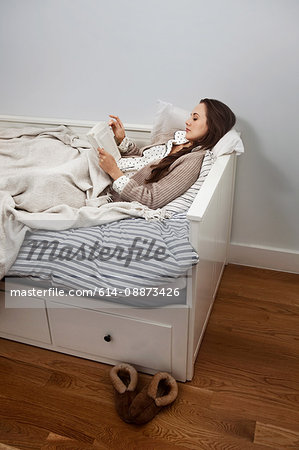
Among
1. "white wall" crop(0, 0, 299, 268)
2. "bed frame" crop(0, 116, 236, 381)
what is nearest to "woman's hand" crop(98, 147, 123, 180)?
"bed frame" crop(0, 116, 236, 381)

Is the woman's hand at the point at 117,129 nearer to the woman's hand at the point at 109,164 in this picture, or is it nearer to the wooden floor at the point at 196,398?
the woman's hand at the point at 109,164

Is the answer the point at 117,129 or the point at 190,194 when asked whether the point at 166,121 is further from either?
the point at 190,194

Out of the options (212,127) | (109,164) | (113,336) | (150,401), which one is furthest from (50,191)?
(150,401)

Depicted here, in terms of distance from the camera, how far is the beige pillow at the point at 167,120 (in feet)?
6.11

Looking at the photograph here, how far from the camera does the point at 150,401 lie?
1346 mm

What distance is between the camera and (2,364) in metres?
1.59

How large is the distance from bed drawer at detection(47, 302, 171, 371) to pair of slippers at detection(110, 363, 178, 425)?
0.06 metres

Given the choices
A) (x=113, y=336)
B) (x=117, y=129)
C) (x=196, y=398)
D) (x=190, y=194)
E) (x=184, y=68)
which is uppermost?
(x=184, y=68)

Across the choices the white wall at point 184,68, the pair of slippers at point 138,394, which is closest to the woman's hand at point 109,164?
the white wall at point 184,68

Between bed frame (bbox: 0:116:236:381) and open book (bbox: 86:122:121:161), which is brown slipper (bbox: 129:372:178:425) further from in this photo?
open book (bbox: 86:122:121:161)

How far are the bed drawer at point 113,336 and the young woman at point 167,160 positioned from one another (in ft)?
1.44

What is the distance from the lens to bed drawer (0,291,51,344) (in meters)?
1.55

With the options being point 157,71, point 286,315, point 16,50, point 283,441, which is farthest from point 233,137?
point 16,50

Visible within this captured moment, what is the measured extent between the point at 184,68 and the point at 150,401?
4.57 feet
